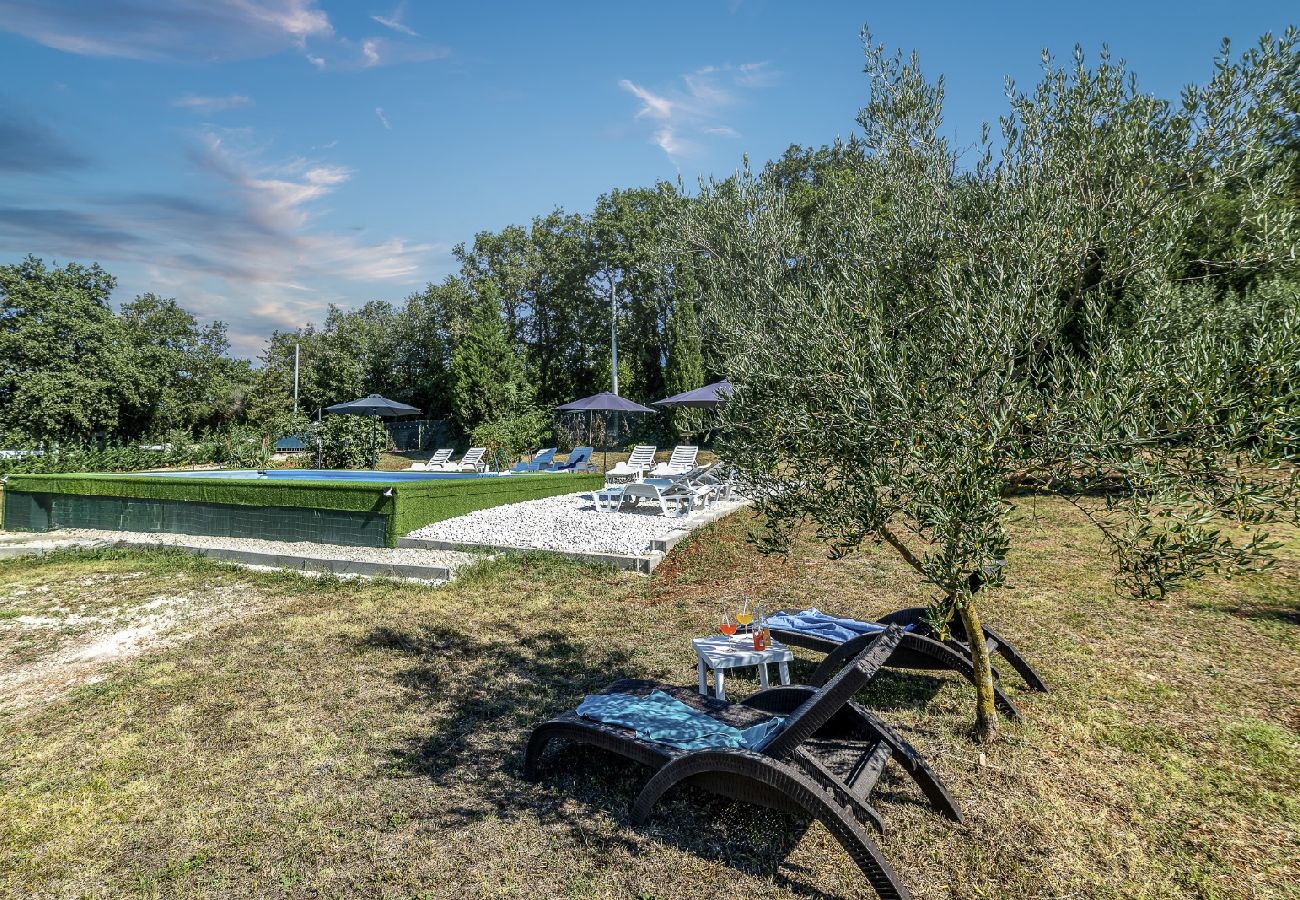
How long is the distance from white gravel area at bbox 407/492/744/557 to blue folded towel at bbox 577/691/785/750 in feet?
16.4

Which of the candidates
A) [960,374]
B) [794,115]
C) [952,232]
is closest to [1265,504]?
[960,374]

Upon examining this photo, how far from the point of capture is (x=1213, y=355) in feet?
8.70

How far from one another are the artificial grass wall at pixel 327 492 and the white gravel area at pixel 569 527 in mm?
313

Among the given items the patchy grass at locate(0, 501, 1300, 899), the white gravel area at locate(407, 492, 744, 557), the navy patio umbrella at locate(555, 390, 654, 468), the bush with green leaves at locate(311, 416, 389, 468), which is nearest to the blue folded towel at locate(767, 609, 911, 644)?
the patchy grass at locate(0, 501, 1300, 899)

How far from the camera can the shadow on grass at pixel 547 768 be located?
10.2ft

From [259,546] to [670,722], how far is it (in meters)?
9.43

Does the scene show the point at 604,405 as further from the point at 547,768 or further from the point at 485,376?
the point at 547,768

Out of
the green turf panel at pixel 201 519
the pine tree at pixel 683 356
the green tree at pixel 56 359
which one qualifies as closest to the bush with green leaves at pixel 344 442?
the green turf panel at pixel 201 519

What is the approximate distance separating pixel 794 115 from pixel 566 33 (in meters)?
3.59

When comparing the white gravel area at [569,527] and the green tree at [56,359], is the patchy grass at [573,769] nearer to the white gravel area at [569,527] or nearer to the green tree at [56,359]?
the white gravel area at [569,527]

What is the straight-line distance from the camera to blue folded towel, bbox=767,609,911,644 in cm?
483

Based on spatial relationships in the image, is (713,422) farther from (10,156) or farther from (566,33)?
(10,156)

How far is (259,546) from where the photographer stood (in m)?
10.3

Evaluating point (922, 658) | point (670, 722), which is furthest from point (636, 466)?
point (670, 722)
